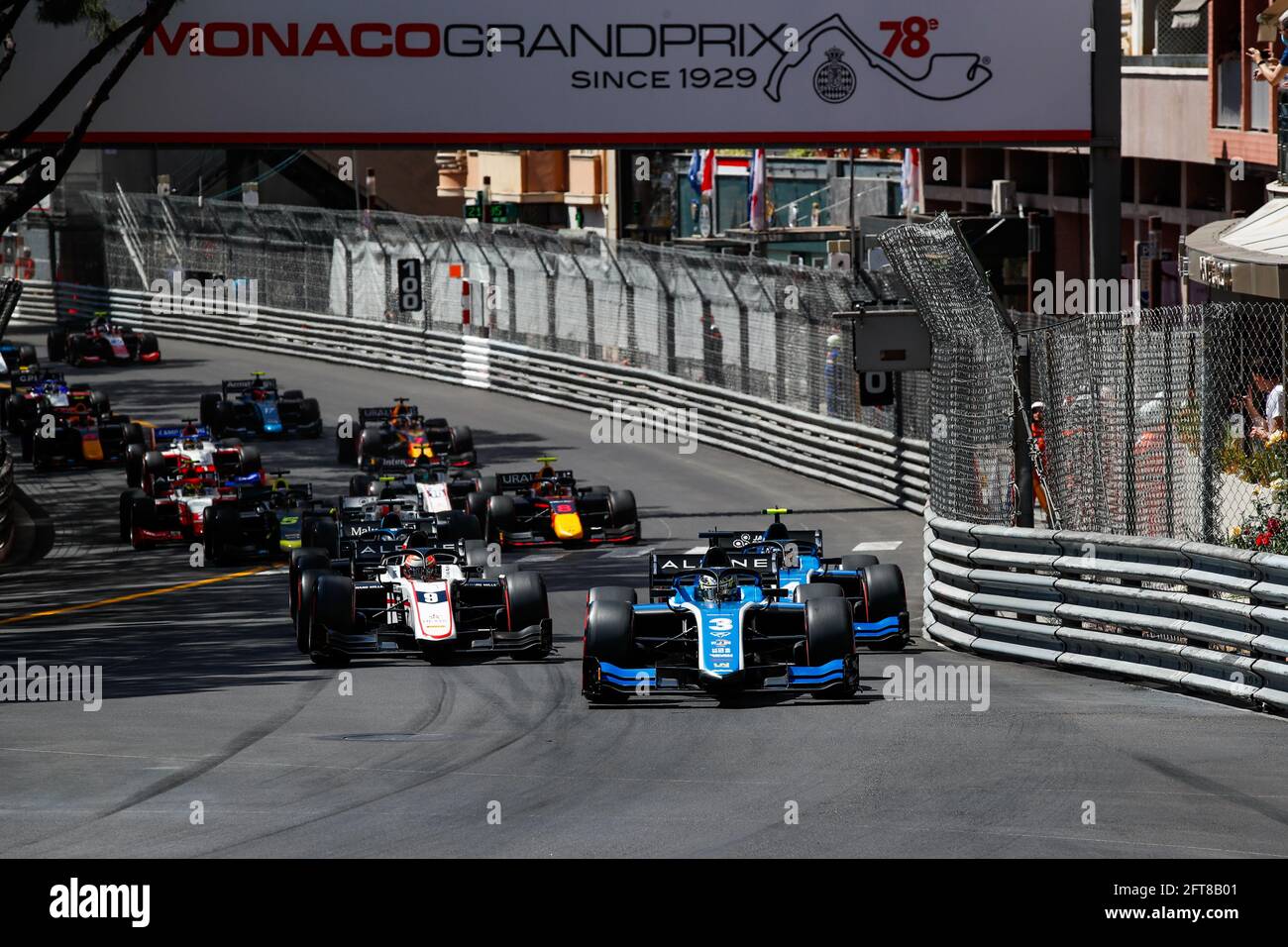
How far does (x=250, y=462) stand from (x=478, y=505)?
4604 millimetres

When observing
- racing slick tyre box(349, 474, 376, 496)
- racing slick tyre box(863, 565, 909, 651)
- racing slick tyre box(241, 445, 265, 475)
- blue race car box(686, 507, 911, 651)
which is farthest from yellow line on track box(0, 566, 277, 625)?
racing slick tyre box(863, 565, 909, 651)

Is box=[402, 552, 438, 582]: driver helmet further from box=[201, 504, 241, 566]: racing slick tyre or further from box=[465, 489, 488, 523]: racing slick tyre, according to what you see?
box=[201, 504, 241, 566]: racing slick tyre

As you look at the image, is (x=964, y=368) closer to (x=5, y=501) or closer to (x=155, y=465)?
(x=155, y=465)

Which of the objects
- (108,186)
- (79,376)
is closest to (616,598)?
(79,376)

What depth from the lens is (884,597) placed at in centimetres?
1689

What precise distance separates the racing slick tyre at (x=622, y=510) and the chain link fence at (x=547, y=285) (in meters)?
3.99

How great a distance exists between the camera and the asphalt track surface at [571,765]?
9.90 m

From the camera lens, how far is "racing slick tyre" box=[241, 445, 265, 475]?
27828 mm

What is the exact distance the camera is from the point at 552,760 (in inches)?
478

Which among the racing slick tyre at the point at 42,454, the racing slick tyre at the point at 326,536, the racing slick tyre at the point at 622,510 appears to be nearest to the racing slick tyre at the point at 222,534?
the racing slick tyre at the point at 326,536

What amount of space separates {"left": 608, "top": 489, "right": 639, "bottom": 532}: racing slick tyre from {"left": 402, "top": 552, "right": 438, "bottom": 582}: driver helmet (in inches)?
327

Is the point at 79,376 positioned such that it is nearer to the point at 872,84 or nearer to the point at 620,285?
the point at 620,285

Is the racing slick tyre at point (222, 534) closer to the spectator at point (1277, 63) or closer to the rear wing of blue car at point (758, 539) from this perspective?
the rear wing of blue car at point (758, 539)

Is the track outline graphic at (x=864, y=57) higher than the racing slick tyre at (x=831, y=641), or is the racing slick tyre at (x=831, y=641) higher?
the track outline graphic at (x=864, y=57)
